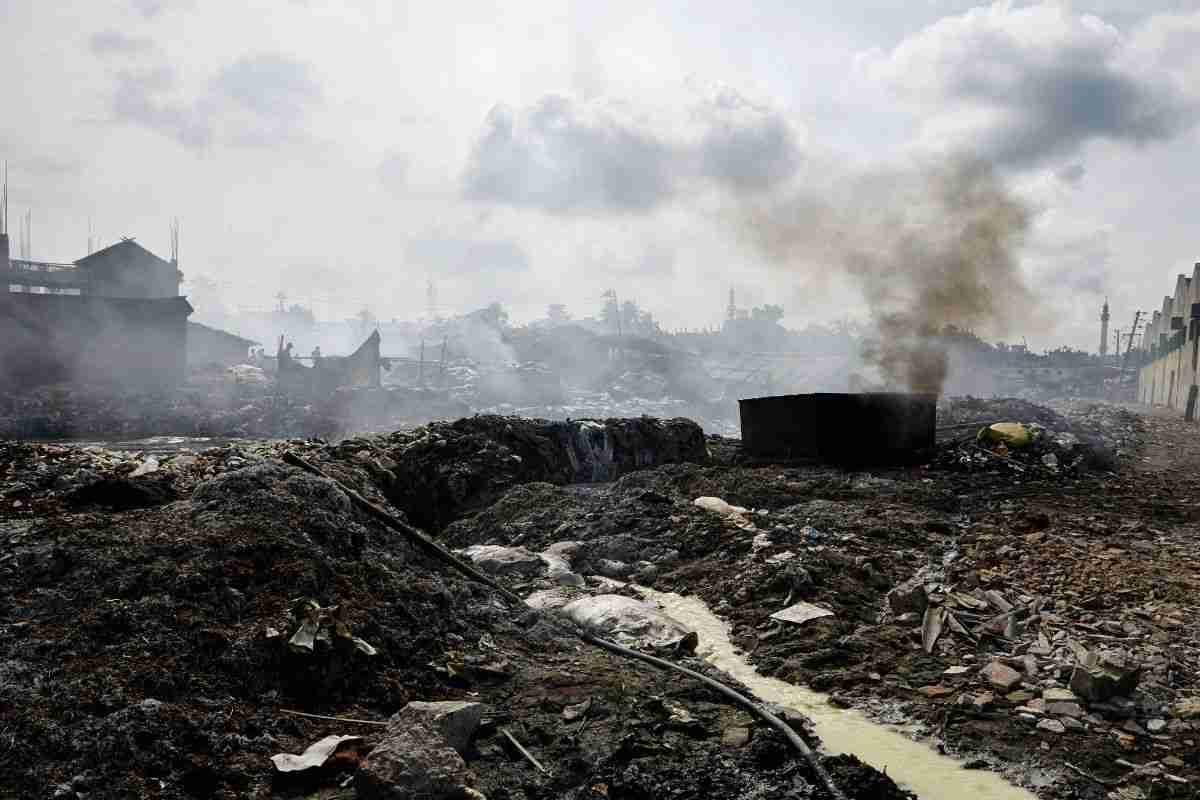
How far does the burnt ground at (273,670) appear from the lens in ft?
11.3

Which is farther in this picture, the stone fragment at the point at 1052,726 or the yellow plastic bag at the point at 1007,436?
the yellow plastic bag at the point at 1007,436

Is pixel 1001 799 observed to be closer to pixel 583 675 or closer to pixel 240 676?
pixel 583 675

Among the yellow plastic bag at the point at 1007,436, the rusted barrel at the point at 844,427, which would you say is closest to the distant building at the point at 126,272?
the rusted barrel at the point at 844,427

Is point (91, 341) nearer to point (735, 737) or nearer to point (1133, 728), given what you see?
point (735, 737)

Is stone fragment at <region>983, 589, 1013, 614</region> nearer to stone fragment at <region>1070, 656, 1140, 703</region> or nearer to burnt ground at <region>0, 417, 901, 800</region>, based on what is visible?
stone fragment at <region>1070, 656, 1140, 703</region>

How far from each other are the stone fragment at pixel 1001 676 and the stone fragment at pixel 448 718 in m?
3.19

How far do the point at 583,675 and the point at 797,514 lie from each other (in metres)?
5.04

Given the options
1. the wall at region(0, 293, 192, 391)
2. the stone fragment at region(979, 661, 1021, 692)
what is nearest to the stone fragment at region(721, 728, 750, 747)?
the stone fragment at region(979, 661, 1021, 692)

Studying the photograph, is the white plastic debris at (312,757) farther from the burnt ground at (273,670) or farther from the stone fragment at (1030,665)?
the stone fragment at (1030,665)

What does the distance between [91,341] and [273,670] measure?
33.2 metres

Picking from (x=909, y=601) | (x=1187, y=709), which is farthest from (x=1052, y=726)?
(x=909, y=601)

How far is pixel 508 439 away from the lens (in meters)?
13.0

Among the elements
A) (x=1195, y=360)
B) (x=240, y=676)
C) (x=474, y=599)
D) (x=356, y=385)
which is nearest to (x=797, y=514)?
(x=474, y=599)

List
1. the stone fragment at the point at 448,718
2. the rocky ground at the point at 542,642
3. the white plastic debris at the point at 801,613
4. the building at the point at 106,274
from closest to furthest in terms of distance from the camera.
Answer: the rocky ground at the point at 542,642 < the stone fragment at the point at 448,718 < the white plastic debris at the point at 801,613 < the building at the point at 106,274
